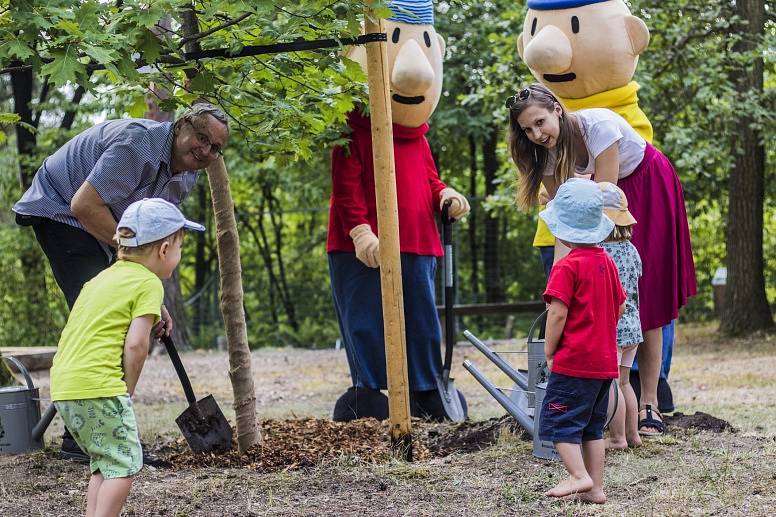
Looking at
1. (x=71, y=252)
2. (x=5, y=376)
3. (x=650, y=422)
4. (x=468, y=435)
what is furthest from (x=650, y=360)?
(x=5, y=376)

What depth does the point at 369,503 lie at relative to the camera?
12.0 feet

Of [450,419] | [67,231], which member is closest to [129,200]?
[67,231]

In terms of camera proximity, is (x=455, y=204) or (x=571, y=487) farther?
(x=455, y=204)

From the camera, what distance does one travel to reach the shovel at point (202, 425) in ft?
15.3

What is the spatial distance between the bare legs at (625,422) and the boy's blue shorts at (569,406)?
85 centimetres

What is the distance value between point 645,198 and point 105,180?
2.46 m

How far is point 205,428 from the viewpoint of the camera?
4738mm

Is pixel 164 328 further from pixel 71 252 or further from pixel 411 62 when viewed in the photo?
pixel 411 62

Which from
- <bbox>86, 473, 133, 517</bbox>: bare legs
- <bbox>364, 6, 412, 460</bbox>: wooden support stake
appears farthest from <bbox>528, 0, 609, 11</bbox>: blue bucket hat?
<bbox>86, 473, 133, 517</bbox>: bare legs

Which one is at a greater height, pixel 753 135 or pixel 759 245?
pixel 753 135

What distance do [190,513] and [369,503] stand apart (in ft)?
2.10

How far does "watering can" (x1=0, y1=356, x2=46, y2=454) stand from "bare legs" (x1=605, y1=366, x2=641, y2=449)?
268 centimetres

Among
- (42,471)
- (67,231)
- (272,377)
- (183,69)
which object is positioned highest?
(183,69)

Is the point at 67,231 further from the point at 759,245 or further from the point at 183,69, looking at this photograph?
the point at 759,245
